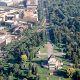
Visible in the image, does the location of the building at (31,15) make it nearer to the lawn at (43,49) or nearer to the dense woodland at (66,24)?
the dense woodland at (66,24)

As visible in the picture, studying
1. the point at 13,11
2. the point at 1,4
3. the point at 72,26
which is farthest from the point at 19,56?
the point at 1,4

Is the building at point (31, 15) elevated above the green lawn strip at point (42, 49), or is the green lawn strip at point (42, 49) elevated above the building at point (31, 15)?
the building at point (31, 15)

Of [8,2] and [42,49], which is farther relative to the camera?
[8,2]

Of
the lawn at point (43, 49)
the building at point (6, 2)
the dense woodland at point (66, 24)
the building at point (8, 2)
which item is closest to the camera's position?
the dense woodland at point (66, 24)

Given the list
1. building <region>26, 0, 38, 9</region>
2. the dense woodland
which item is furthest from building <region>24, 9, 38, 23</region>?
building <region>26, 0, 38, 9</region>

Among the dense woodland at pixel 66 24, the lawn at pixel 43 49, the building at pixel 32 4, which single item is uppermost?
the building at pixel 32 4

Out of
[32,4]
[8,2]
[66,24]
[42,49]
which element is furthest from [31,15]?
[42,49]

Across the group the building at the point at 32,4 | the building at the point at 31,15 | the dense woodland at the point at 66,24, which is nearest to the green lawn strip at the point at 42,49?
the dense woodland at the point at 66,24

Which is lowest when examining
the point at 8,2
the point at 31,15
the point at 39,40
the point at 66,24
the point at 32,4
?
the point at 39,40

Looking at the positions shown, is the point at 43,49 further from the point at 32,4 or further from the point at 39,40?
the point at 32,4
